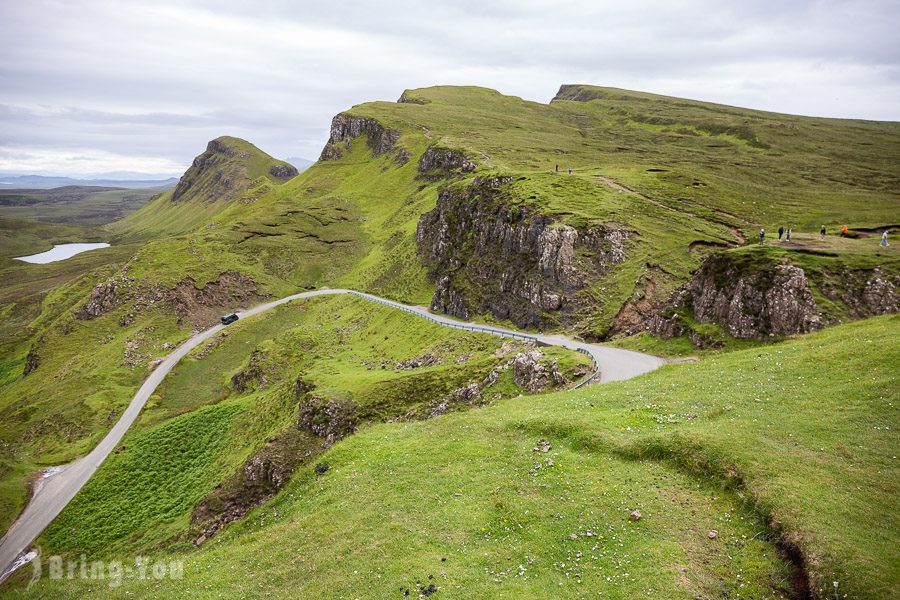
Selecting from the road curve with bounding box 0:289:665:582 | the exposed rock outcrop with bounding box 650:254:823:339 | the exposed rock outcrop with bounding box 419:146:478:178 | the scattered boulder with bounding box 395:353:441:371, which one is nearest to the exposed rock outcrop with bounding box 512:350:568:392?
the road curve with bounding box 0:289:665:582

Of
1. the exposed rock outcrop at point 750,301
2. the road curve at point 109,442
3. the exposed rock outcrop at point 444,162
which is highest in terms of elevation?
the exposed rock outcrop at point 444,162

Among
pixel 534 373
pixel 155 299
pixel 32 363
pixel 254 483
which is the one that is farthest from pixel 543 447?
pixel 32 363

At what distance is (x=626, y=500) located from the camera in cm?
2248

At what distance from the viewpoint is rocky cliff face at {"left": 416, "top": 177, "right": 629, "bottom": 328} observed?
2569 inches

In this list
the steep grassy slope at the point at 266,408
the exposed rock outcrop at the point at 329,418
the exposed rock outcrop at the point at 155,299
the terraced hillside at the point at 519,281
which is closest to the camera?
the terraced hillside at the point at 519,281

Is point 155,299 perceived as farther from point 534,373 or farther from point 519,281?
point 534,373

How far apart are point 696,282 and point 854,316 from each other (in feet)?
42.5

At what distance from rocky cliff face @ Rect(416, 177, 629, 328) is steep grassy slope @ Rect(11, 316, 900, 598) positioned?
30.8 m

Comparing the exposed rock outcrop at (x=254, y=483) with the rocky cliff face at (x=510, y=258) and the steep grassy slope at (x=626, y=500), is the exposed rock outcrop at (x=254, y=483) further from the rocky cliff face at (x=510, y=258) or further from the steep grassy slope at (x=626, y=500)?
the rocky cliff face at (x=510, y=258)

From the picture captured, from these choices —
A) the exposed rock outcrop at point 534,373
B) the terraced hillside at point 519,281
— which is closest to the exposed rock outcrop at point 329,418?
the terraced hillside at point 519,281

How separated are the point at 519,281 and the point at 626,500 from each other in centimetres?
5115

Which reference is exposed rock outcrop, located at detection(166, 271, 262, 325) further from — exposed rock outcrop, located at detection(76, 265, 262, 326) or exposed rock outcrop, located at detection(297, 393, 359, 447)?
exposed rock outcrop, located at detection(297, 393, 359, 447)

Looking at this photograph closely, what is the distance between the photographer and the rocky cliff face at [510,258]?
214 ft

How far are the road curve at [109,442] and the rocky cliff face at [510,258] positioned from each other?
4931 millimetres
